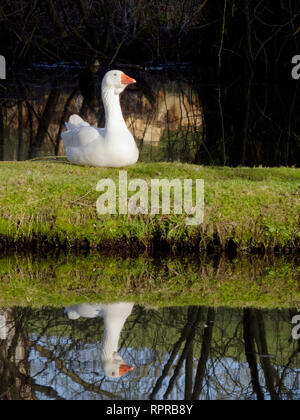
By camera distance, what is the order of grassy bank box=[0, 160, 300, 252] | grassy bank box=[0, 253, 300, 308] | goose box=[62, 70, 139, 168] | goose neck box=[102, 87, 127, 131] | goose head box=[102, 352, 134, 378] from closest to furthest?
1. goose head box=[102, 352, 134, 378]
2. grassy bank box=[0, 253, 300, 308]
3. grassy bank box=[0, 160, 300, 252]
4. goose box=[62, 70, 139, 168]
5. goose neck box=[102, 87, 127, 131]

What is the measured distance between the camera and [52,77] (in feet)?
61.4

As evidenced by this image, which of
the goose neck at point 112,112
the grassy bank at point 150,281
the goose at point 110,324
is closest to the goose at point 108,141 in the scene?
the goose neck at point 112,112

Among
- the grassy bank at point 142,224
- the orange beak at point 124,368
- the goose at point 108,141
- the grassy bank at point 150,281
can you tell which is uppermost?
the goose at point 108,141

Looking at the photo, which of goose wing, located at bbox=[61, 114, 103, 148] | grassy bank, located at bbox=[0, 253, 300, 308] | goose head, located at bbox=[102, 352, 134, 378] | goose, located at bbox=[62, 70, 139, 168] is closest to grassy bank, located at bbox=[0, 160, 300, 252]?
grassy bank, located at bbox=[0, 253, 300, 308]

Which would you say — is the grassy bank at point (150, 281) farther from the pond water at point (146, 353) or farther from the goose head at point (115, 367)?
the goose head at point (115, 367)

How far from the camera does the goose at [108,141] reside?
7.23 m

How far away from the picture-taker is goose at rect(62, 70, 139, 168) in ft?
23.7

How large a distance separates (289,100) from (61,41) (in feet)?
27.0

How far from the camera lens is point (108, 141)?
287 inches

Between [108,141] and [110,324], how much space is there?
3.25m

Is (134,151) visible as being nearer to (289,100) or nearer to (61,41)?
(289,100)

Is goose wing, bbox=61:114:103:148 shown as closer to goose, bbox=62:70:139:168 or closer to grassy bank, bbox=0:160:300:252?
goose, bbox=62:70:139:168

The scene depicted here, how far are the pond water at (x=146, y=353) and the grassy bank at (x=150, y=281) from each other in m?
0.18

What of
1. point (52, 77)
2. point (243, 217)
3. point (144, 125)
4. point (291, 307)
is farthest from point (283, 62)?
point (291, 307)
